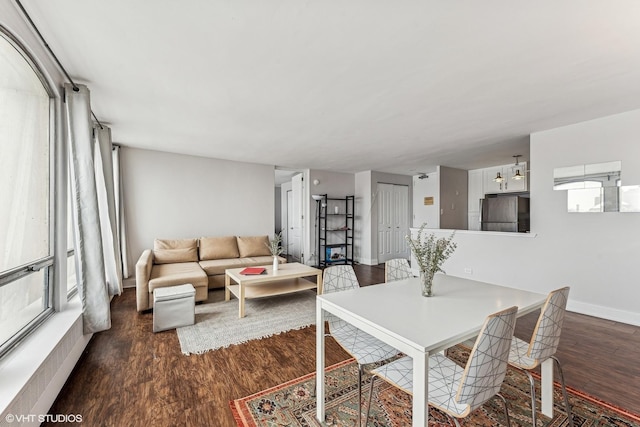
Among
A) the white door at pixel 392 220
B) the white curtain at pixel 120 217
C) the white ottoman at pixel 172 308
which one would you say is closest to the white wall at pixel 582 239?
the white door at pixel 392 220

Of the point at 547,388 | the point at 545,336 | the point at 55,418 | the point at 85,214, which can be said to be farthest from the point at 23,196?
the point at 547,388

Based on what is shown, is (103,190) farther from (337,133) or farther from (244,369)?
(337,133)

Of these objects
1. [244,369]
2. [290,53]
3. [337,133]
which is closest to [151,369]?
[244,369]

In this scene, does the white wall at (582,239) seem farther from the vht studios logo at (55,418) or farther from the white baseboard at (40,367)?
the white baseboard at (40,367)

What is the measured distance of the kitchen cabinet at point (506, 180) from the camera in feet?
17.6

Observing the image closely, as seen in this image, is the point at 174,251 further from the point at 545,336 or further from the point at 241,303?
the point at 545,336

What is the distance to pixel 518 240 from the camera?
3814mm

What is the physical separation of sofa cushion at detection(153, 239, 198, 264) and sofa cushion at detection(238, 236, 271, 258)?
784mm

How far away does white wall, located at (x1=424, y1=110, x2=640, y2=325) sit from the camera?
115 inches

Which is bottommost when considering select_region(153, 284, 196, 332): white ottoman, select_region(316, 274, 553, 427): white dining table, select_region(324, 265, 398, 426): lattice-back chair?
select_region(153, 284, 196, 332): white ottoman

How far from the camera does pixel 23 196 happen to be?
1.80 meters

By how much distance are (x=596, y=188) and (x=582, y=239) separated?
0.62 m

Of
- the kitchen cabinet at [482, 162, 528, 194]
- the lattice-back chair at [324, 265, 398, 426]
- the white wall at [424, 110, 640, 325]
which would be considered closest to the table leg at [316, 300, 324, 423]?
the lattice-back chair at [324, 265, 398, 426]

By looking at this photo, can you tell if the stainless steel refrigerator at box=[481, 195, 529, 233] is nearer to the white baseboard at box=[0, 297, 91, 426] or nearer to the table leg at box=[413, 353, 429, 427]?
the table leg at box=[413, 353, 429, 427]
